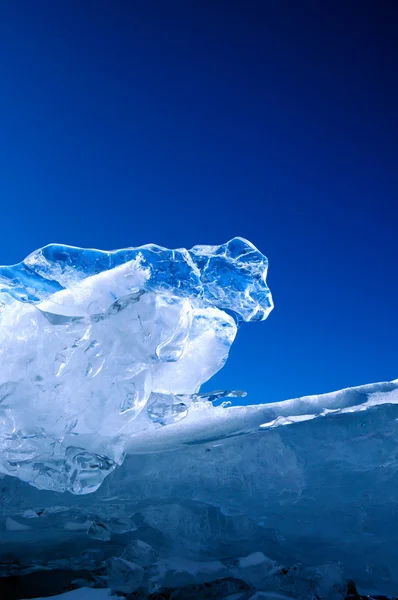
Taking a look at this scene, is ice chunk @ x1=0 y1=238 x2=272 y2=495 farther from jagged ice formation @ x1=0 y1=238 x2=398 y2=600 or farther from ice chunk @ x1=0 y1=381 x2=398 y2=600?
ice chunk @ x1=0 y1=381 x2=398 y2=600

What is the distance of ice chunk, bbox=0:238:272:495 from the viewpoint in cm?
358

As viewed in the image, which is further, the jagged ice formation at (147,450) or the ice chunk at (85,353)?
the ice chunk at (85,353)

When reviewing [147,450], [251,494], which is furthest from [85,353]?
[251,494]

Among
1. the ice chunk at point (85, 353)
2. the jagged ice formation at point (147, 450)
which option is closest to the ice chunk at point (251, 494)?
the jagged ice formation at point (147, 450)

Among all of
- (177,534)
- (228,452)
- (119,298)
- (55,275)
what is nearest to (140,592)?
(177,534)

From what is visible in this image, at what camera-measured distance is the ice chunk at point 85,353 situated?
3580 millimetres

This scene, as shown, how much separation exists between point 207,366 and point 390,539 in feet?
6.44

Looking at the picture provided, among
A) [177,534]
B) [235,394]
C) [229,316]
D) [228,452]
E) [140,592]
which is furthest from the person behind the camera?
[229,316]

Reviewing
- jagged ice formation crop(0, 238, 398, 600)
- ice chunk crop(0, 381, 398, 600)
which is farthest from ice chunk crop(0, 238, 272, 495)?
ice chunk crop(0, 381, 398, 600)

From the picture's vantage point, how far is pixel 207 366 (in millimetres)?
4660

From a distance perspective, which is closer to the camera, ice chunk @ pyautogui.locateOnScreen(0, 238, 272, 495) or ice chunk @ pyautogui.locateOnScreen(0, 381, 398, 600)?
ice chunk @ pyautogui.locateOnScreen(0, 381, 398, 600)

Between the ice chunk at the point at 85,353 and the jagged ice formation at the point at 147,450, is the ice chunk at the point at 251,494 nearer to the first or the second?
the jagged ice formation at the point at 147,450

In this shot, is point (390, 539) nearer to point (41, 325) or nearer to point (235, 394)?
point (235, 394)

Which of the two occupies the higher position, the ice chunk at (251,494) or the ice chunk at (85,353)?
the ice chunk at (85,353)
